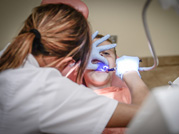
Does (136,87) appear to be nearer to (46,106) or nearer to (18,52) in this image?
(46,106)

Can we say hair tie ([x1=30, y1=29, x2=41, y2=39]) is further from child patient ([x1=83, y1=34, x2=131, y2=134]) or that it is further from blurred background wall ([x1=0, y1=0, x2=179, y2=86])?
blurred background wall ([x1=0, y1=0, x2=179, y2=86])

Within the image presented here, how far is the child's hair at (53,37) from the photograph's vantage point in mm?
669

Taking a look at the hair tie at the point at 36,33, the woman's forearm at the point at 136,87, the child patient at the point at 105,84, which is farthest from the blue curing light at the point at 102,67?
the hair tie at the point at 36,33

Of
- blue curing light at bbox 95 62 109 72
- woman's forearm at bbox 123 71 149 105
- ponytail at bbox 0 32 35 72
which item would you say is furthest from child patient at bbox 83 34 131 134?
ponytail at bbox 0 32 35 72

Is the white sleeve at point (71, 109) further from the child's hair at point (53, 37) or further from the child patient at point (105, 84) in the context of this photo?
the child patient at point (105, 84)

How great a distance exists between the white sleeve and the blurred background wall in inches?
54.1

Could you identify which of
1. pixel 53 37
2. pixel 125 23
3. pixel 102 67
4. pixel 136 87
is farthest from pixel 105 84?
pixel 125 23

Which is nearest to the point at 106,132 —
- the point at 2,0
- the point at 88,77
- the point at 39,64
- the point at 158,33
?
the point at 88,77

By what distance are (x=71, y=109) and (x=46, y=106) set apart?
0.09m

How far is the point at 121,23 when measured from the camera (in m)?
1.91

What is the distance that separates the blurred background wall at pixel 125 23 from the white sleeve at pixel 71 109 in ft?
4.51

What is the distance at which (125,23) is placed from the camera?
1.92m

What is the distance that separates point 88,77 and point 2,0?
1271 millimetres

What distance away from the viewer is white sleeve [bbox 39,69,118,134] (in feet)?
1.89
